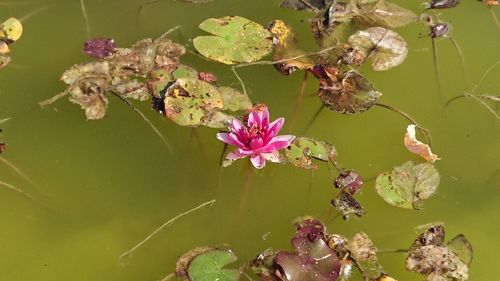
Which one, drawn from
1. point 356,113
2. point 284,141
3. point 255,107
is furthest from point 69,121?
point 356,113

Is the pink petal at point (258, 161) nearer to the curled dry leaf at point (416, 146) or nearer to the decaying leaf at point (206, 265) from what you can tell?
the decaying leaf at point (206, 265)

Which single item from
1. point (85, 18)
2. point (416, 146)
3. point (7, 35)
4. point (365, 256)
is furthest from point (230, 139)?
point (7, 35)

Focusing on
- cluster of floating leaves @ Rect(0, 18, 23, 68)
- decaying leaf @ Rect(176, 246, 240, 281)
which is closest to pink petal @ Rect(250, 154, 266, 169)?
decaying leaf @ Rect(176, 246, 240, 281)

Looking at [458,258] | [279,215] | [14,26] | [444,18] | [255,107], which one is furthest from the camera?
[444,18]

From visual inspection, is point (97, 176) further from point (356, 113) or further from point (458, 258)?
point (458, 258)

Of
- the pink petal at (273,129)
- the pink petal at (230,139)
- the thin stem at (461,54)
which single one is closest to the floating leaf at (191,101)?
the pink petal at (230,139)

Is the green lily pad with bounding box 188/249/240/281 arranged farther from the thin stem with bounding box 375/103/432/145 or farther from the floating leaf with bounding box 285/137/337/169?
the thin stem with bounding box 375/103/432/145
